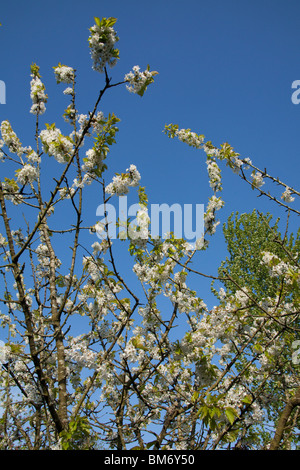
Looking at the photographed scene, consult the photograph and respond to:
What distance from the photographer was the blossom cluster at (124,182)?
322 cm

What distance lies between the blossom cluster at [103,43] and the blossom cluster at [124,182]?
0.92 metres

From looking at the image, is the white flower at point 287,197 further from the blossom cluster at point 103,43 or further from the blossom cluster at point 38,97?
the blossom cluster at point 38,97

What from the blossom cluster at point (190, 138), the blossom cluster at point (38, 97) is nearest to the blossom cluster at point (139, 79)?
the blossom cluster at point (38, 97)

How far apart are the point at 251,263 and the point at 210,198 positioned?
36.2ft

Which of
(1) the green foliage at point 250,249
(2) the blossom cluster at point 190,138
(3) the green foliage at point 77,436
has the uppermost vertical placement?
(1) the green foliage at point 250,249

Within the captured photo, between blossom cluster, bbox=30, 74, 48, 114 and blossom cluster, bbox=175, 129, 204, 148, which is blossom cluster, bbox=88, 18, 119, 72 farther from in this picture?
blossom cluster, bbox=175, 129, 204, 148

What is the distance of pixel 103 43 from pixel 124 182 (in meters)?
1.14

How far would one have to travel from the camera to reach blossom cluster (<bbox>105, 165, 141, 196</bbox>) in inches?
127

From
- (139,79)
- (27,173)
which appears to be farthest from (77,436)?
(139,79)

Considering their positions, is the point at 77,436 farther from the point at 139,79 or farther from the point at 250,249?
the point at 250,249

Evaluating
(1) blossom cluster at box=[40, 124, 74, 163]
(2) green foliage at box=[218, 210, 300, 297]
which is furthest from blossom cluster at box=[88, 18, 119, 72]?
(2) green foliage at box=[218, 210, 300, 297]

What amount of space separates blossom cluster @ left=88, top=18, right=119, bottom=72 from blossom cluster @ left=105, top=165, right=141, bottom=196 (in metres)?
0.92
